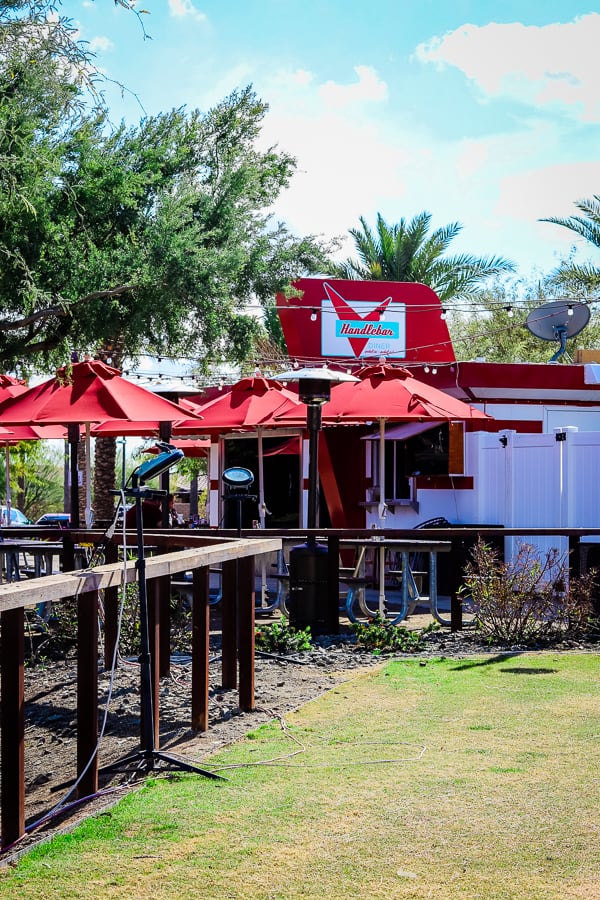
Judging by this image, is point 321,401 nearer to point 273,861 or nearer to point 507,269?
point 273,861

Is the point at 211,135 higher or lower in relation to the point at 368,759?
higher

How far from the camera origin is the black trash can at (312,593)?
402 inches

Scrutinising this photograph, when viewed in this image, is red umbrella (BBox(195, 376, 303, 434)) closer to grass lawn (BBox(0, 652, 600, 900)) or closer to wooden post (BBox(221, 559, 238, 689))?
wooden post (BBox(221, 559, 238, 689))

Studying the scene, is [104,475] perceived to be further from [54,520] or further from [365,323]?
[365,323]

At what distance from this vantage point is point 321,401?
11.1 meters

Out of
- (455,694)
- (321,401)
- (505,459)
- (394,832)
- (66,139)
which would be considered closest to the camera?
(394,832)

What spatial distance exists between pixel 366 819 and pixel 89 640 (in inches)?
59.4

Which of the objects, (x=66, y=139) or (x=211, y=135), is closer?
(x=66, y=139)

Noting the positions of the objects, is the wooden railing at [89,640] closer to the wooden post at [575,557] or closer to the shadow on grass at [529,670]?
the shadow on grass at [529,670]

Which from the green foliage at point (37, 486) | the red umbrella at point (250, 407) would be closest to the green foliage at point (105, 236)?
the red umbrella at point (250, 407)

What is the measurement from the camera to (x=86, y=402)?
10719 mm

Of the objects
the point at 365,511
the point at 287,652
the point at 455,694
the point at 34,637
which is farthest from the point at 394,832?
the point at 365,511

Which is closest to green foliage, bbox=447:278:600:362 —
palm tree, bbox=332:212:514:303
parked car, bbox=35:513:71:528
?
palm tree, bbox=332:212:514:303

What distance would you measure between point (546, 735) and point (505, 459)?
7863 mm
